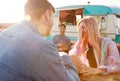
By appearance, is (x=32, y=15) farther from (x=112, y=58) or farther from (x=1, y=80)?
(x=112, y=58)

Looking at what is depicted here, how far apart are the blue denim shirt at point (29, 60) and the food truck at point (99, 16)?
11.3 metres

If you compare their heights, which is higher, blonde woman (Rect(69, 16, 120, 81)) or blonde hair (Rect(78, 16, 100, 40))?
blonde hair (Rect(78, 16, 100, 40))

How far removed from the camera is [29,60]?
1.58m

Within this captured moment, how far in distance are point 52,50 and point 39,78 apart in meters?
0.18

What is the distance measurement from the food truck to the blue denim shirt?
1128 cm

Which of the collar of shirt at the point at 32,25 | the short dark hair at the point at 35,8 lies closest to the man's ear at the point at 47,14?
the short dark hair at the point at 35,8

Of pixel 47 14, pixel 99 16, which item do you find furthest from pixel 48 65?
pixel 99 16

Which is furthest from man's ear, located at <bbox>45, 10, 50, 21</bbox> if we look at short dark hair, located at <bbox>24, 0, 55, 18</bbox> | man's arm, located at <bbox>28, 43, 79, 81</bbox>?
man's arm, located at <bbox>28, 43, 79, 81</bbox>

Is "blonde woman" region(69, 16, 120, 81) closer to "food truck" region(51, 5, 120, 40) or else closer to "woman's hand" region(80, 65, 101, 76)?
"woman's hand" region(80, 65, 101, 76)

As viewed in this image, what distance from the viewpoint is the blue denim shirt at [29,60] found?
158 centimetres

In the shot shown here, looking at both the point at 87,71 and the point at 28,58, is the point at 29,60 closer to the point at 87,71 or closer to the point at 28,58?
the point at 28,58

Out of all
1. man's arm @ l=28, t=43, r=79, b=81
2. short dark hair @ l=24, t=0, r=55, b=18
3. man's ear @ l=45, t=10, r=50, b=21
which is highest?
short dark hair @ l=24, t=0, r=55, b=18

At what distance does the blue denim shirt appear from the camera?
158cm

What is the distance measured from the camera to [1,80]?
1.63m
